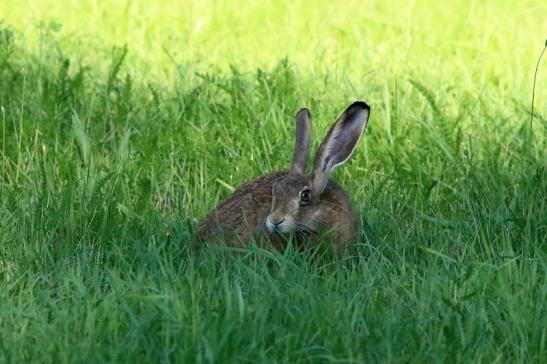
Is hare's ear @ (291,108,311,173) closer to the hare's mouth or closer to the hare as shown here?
the hare

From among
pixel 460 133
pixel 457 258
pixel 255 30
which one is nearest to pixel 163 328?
pixel 457 258

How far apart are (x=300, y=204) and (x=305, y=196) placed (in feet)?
0.15

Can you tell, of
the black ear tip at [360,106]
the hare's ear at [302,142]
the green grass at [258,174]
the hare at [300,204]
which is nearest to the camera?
the green grass at [258,174]

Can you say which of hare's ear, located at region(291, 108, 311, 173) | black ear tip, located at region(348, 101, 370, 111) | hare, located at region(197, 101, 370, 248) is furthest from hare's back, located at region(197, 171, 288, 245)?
black ear tip, located at region(348, 101, 370, 111)

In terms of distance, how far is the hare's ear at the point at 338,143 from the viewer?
480cm

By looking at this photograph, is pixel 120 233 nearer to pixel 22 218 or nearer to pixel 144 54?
pixel 22 218

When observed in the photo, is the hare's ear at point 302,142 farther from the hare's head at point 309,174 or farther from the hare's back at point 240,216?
the hare's back at point 240,216

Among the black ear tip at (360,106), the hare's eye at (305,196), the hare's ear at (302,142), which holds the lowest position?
the hare's eye at (305,196)

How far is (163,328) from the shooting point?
358cm

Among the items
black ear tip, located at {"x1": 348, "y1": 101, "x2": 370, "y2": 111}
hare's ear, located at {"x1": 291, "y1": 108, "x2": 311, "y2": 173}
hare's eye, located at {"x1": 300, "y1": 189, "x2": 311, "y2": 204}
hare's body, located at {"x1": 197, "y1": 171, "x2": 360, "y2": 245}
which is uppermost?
black ear tip, located at {"x1": 348, "y1": 101, "x2": 370, "y2": 111}

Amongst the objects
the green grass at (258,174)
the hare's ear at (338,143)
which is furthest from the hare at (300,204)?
the green grass at (258,174)

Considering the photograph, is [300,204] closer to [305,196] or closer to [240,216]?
[305,196]

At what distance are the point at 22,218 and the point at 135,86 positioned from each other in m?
1.91

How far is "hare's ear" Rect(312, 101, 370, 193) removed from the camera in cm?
480
